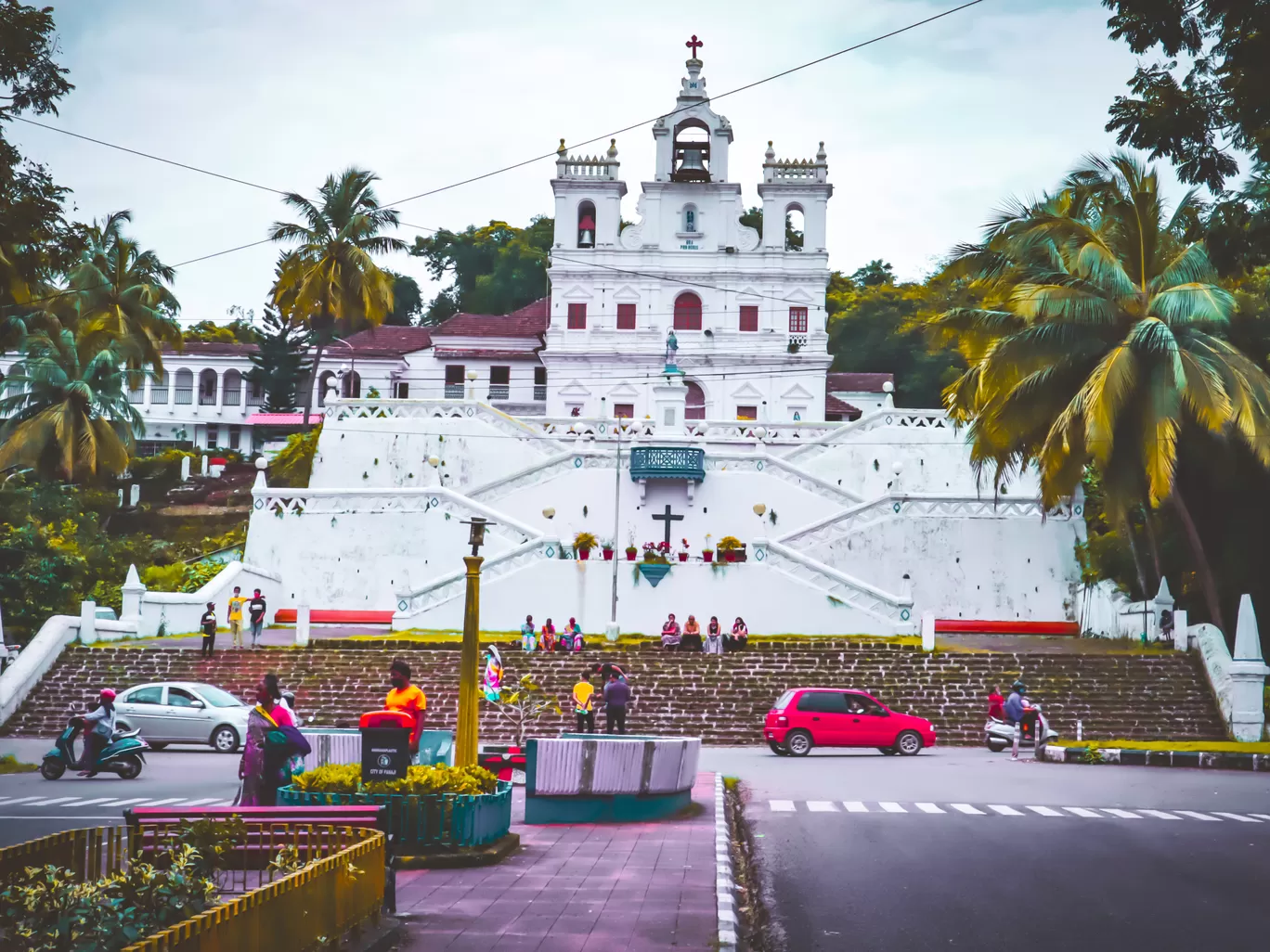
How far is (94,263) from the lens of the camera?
47344 millimetres

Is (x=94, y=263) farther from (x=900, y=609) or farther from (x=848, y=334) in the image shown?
(x=848, y=334)

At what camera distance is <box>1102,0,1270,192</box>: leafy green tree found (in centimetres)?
1119

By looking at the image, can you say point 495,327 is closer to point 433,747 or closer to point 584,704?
point 584,704

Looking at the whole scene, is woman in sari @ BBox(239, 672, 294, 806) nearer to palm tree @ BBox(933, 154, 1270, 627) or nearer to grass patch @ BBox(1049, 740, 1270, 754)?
grass patch @ BBox(1049, 740, 1270, 754)

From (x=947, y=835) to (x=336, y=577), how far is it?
27.7 meters

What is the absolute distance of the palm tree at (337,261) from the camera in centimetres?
5088

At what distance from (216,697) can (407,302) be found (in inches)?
2395

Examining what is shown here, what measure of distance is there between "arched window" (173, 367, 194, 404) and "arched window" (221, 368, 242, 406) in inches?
61.0

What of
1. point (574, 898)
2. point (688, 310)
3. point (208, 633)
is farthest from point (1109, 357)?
point (688, 310)

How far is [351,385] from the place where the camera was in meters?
63.2

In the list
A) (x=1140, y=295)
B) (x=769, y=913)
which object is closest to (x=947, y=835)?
(x=769, y=913)

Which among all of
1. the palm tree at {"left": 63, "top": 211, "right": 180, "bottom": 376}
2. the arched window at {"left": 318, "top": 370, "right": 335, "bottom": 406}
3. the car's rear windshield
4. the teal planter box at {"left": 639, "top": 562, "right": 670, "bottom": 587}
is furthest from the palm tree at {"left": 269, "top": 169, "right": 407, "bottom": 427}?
the car's rear windshield

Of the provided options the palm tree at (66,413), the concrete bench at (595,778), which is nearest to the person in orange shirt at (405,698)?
the concrete bench at (595,778)

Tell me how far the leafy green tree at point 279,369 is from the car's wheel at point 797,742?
45820 millimetres
